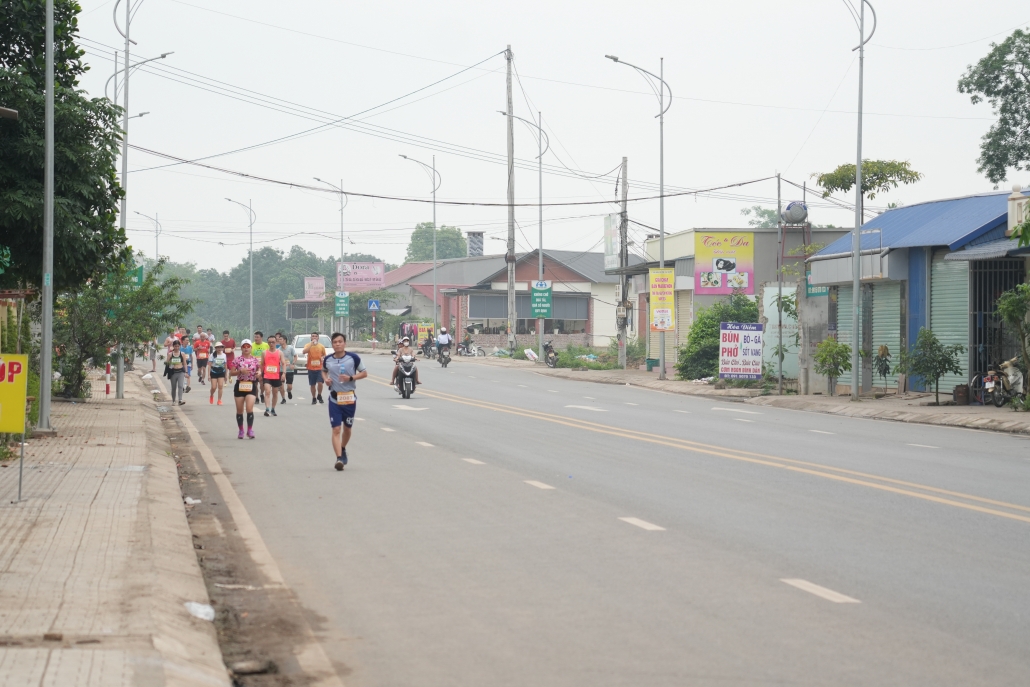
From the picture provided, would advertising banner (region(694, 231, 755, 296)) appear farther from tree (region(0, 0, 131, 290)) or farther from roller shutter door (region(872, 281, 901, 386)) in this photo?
tree (region(0, 0, 131, 290))

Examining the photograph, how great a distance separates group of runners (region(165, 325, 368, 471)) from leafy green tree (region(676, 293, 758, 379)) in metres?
15.2

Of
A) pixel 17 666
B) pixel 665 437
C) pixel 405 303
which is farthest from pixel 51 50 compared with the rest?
pixel 405 303

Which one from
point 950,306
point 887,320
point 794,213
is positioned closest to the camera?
point 950,306

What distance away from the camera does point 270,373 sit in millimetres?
26719

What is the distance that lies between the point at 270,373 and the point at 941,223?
56.5 feet

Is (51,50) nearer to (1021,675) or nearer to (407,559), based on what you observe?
(407,559)

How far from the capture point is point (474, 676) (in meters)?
5.98

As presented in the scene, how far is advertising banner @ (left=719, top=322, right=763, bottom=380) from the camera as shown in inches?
1423

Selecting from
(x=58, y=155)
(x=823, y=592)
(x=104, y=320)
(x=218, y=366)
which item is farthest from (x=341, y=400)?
(x=218, y=366)

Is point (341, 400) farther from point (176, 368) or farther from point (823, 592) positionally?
point (176, 368)

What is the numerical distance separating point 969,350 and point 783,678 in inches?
979

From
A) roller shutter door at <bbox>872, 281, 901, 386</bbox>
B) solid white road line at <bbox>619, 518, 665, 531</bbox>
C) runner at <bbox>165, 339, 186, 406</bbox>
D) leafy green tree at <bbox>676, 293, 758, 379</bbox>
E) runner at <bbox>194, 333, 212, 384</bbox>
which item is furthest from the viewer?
leafy green tree at <bbox>676, 293, 758, 379</bbox>

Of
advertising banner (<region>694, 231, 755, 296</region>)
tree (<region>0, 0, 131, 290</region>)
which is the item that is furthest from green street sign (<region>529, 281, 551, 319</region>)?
tree (<region>0, 0, 131, 290</region>)

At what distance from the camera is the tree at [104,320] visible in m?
28.1
